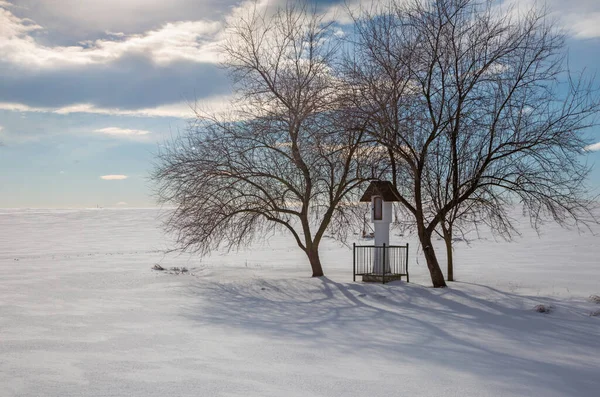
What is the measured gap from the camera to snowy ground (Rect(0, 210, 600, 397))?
25.3 feet

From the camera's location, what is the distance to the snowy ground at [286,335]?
772cm

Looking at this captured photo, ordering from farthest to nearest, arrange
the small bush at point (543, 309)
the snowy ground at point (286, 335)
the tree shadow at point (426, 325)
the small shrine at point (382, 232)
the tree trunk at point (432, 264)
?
the small shrine at point (382, 232)
the tree trunk at point (432, 264)
the small bush at point (543, 309)
the tree shadow at point (426, 325)
the snowy ground at point (286, 335)

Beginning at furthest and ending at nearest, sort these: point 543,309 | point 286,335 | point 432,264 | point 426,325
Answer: point 432,264, point 543,309, point 426,325, point 286,335

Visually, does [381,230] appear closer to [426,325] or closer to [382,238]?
[382,238]

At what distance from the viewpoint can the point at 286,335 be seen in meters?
11.0

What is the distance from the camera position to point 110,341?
33.9ft

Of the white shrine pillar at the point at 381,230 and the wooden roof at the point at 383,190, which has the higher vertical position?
the wooden roof at the point at 383,190

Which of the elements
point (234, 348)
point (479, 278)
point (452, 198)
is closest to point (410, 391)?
point (234, 348)

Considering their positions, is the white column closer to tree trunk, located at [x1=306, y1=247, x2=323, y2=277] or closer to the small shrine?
the small shrine

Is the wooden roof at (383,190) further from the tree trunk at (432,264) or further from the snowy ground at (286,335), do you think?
the snowy ground at (286,335)

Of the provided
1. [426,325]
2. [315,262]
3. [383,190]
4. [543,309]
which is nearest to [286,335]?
[426,325]

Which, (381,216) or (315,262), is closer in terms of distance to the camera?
(381,216)

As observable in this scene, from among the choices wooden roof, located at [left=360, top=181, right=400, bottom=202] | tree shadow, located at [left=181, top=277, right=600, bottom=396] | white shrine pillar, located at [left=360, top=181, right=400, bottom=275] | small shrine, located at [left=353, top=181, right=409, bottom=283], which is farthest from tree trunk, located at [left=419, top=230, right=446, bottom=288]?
wooden roof, located at [left=360, top=181, right=400, bottom=202]

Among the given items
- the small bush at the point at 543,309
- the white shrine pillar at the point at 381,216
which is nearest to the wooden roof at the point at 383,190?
the white shrine pillar at the point at 381,216
